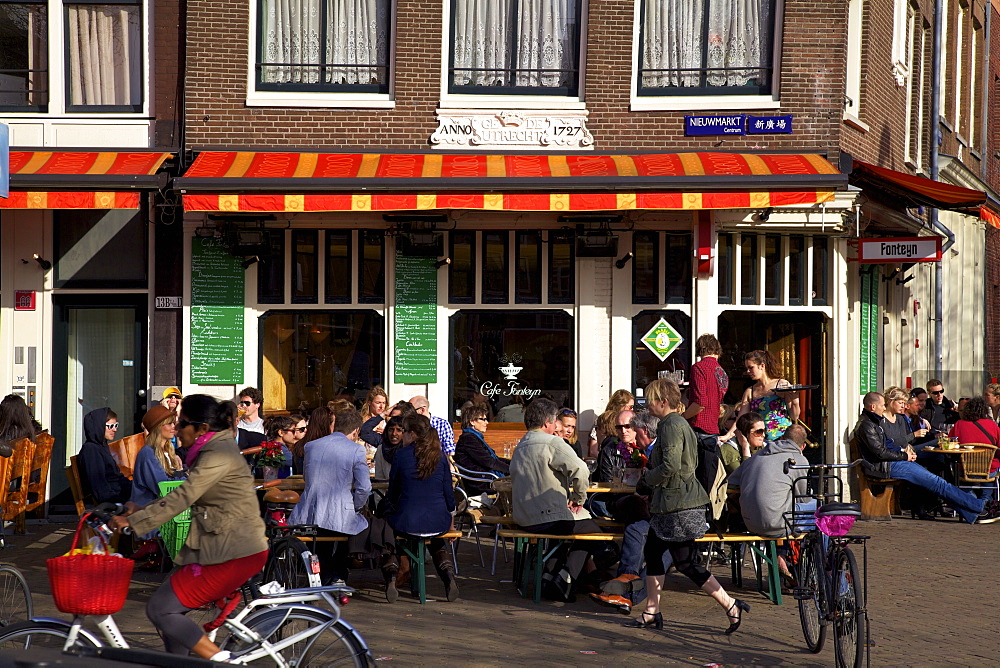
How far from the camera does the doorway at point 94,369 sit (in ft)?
42.1

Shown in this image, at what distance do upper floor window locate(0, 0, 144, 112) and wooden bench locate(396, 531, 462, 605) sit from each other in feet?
22.6

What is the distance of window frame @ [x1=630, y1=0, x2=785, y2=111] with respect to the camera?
1250 cm

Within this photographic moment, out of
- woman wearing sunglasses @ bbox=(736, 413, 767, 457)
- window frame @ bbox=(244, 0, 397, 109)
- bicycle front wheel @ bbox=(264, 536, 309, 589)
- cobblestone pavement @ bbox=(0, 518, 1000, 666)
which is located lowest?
cobblestone pavement @ bbox=(0, 518, 1000, 666)

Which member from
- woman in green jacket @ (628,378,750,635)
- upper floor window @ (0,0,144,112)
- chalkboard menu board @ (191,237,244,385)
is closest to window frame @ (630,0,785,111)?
chalkboard menu board @ (191,237,244,385)

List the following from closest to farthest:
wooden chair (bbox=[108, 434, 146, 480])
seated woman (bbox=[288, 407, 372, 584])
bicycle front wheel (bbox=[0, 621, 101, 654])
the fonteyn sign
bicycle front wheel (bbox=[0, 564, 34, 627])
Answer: bicycle front wheel (bbox=[0, 621, 101, 654]) < bicycle front wheel (bbox=[0, 564, 34, 627]) < seated woman (bbox=[288, 407, 372, 584]) < wooden chair (bbox=[108, 434, 146, 480]) < the fonteyn sign

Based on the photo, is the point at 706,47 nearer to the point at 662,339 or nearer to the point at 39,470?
the point at 662,339

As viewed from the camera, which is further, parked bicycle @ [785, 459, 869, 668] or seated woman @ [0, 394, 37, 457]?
seated woman @ [0, 394, 37, 457]

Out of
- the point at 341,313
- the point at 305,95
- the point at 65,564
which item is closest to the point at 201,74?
the point at 305,95

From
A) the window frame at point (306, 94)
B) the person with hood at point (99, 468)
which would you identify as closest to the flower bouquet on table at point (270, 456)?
the person with hood at point (99, 468)

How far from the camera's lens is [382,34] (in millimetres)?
12750

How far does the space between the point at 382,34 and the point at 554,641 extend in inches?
315

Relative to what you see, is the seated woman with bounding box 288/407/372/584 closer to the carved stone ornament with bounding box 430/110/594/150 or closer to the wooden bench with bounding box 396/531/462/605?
the wooden bench with bounding box 396/531/462/605

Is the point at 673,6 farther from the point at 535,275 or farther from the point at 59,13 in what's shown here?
the point at 59,13

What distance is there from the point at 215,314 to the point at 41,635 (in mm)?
7859
